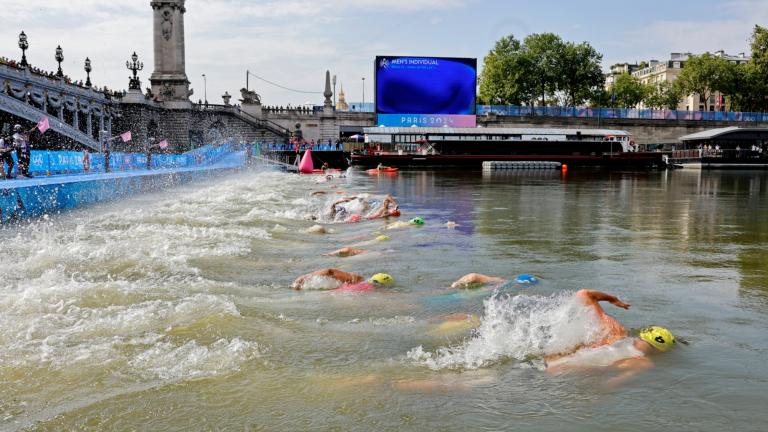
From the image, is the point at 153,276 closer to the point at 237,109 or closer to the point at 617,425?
the point at 617,425

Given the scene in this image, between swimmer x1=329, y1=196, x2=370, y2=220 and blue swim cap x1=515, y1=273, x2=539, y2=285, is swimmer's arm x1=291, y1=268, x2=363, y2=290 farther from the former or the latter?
swimmer x1=329, y1=196, x2=370, y2=220

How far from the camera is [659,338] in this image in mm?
5977

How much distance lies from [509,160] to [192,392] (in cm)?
5748

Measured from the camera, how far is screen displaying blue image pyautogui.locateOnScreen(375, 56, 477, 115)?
63906 millimetres

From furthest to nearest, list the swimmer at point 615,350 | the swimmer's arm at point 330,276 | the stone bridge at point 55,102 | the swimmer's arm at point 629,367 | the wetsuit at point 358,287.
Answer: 1. the stone bridge at point 55,102
2. the swimmer's arm at point 330,276
3. the wetsuit at point 358,287
4. the swimmer at point 615,350
5. the swimmer's arm at point 629,367

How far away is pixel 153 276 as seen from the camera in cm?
901

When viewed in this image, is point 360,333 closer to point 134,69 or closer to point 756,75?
point 134,69

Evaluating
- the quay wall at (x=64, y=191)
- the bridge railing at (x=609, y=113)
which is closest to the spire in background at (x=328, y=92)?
the bridge railing at (x=609, y=113)

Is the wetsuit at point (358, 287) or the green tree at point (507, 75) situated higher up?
the green tree at point (507, 75)

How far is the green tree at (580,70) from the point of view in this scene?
9269cm

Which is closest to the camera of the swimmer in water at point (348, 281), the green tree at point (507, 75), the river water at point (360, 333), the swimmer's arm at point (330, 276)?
the river water at point (360, 333)

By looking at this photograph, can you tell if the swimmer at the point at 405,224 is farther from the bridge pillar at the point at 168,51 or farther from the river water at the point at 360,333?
the bridge pillar at the point at 168,51

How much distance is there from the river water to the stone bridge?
31.3 m

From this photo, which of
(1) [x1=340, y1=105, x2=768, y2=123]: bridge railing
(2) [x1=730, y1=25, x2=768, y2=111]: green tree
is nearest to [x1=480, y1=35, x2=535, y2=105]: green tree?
(1) [x1=340, y1=105, x2=768, y2=123]: bridge railing
